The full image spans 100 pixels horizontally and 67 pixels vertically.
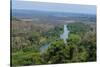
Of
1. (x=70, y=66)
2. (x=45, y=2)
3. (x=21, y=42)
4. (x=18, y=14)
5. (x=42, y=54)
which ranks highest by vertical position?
(x=45, y=2)

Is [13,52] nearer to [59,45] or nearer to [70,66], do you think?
[59,45]

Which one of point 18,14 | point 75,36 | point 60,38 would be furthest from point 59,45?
point 18,14

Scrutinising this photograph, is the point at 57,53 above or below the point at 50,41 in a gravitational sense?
below

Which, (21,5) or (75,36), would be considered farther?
(75,36)

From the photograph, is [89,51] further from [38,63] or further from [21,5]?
[21,5]
